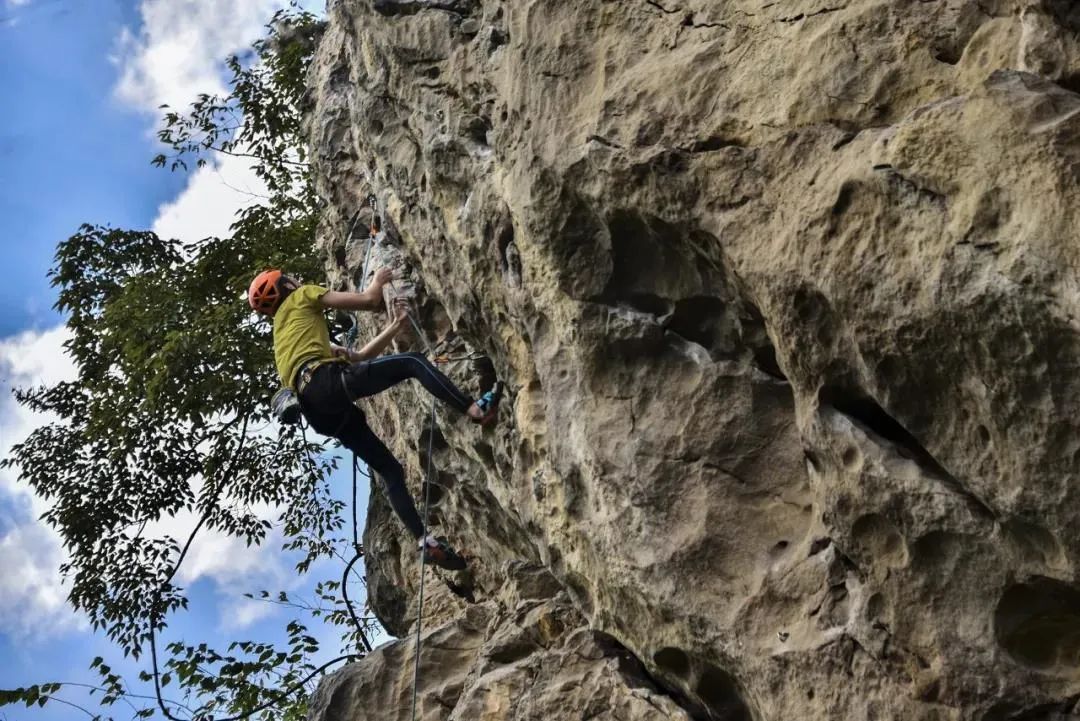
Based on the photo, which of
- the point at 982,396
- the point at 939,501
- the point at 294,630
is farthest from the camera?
the point at 294,630

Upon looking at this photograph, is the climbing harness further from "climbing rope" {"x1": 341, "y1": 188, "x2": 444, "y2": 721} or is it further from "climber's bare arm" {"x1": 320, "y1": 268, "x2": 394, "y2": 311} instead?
"climber's bare arm" {"x1": 320, "y1": 268, "x2": 394, "y2": 311}

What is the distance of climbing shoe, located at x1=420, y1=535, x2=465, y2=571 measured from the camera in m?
8.33

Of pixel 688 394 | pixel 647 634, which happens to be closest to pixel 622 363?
pixel 688 394

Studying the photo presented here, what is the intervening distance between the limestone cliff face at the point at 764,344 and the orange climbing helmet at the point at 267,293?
1.26 m

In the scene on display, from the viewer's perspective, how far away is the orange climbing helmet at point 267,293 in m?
8.00

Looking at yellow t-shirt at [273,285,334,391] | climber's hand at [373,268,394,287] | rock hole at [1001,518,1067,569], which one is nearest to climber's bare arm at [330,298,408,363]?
yellow t-shirt at [273,285,334,391]

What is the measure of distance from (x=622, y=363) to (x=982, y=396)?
6.67 ft

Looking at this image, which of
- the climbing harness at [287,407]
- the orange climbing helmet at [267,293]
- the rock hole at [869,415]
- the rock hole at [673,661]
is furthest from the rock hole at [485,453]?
the rock hole at [869,415]

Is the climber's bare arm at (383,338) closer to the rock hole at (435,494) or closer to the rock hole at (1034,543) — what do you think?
the rock hole at (435,494)

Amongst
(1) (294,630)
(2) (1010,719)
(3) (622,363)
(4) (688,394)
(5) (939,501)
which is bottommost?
(2) (1010,719)

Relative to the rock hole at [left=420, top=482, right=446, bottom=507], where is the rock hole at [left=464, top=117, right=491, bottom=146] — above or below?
above

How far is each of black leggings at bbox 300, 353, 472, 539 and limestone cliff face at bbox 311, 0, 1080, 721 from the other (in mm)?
374

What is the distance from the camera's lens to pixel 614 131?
5.34 metres

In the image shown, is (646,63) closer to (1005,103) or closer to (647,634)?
(1005,103)
